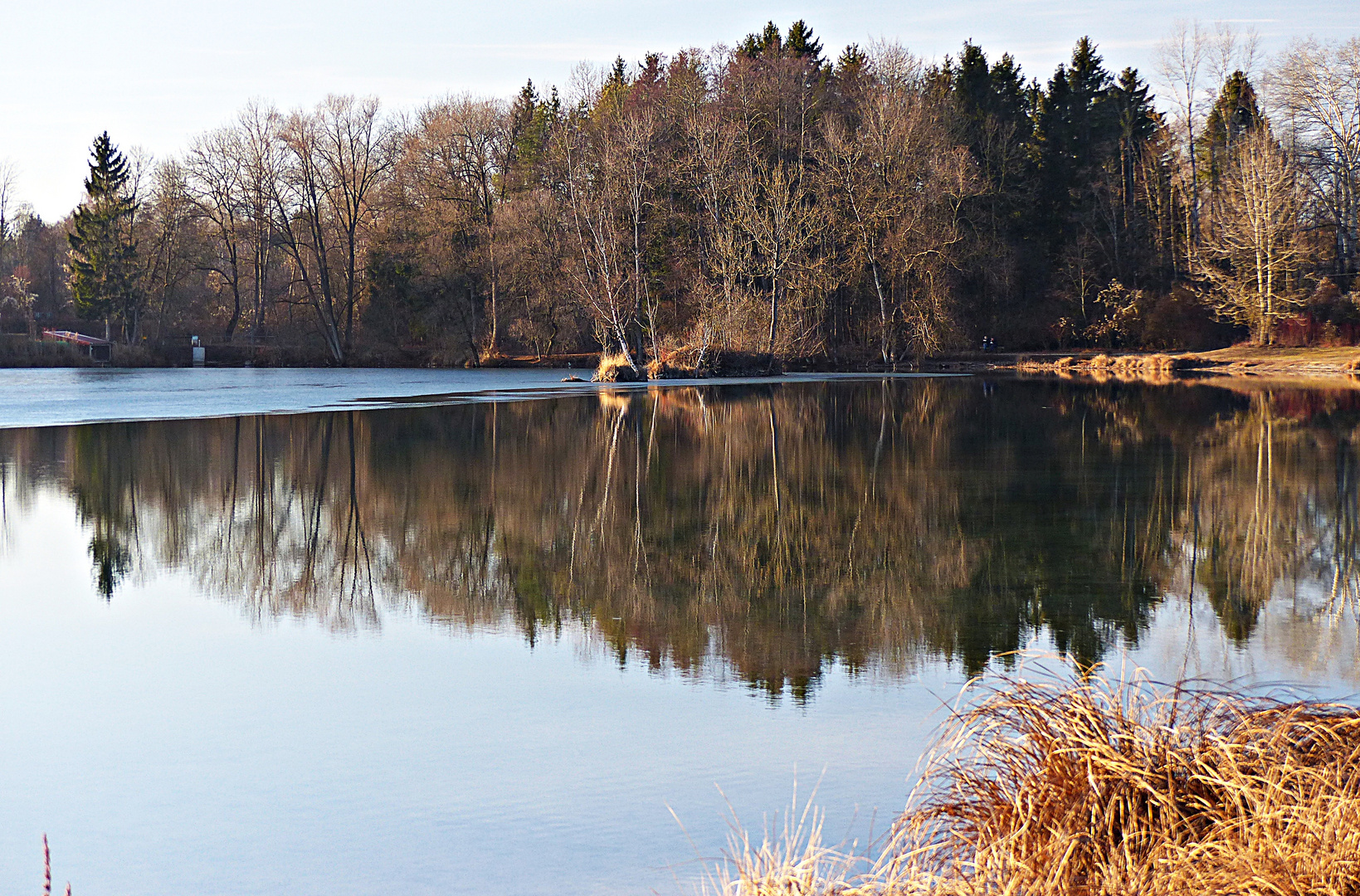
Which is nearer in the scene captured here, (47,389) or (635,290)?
(47,389)

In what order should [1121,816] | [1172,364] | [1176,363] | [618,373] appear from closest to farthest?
1. [1121,816]
2. [618,373]
3. [1172,364]
4. [1176,363]

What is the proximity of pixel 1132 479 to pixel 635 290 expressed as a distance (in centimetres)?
3280

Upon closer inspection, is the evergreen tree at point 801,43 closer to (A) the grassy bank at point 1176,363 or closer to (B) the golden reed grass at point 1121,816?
(A) the grassy bank at point 1176,363

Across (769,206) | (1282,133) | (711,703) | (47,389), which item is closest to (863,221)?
(769,206)

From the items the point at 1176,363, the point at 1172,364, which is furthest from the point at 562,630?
the point at 1176,363

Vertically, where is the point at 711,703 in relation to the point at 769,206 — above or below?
below

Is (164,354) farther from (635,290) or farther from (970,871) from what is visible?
(970,871)

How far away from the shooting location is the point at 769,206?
162ft

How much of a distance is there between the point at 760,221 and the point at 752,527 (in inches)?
1464

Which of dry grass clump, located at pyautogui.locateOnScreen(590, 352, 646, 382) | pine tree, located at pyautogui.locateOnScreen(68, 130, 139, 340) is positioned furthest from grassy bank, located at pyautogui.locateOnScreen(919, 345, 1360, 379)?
pine tree, located at pyautogui.locateOnScreen(68, 130, 139, 340)

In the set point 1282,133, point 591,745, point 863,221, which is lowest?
point 591,745

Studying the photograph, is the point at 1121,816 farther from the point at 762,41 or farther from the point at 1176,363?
the point at 762,41

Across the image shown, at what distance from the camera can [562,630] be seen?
26.2 ft

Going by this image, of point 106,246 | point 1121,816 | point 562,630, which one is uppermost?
point 106,246
